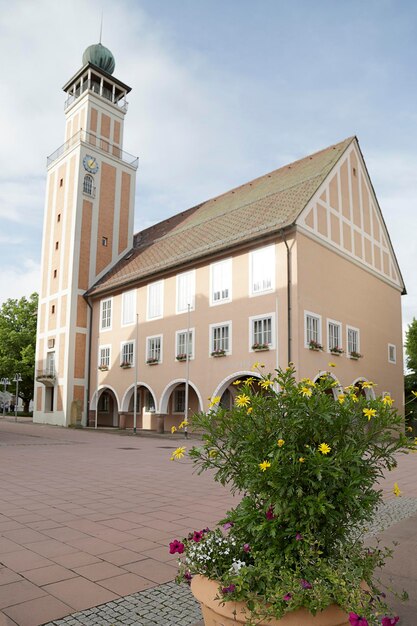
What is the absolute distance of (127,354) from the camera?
1217 inches

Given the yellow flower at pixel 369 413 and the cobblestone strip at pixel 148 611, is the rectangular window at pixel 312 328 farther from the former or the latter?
the yellow flower at pixel 369 413

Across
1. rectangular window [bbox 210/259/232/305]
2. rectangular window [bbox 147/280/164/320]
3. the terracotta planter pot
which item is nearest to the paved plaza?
the terracotta planter pot

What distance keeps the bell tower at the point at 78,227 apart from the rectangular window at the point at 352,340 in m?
17.1

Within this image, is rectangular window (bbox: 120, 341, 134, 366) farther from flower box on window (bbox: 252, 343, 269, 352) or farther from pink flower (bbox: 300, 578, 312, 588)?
pink flower (bbox: 300, 578, 312, 588)

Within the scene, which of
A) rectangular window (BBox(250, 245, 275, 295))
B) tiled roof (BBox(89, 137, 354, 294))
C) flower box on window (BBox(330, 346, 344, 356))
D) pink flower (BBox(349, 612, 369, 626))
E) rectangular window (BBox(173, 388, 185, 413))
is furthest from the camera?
rectangular window (BBox(173, 388, 185, 413))

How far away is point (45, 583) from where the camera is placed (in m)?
4.04

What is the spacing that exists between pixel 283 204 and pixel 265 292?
474cm

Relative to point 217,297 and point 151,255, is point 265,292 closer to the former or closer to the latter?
point 217,297

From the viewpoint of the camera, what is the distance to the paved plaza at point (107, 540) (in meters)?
3.56

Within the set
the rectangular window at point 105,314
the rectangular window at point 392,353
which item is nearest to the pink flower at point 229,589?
the rectangular window at point 392,353

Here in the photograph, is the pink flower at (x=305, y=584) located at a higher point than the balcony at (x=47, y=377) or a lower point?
lower

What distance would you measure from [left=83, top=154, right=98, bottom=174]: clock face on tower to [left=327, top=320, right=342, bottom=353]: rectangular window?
19973 mm

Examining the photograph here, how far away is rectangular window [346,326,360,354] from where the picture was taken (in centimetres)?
2583

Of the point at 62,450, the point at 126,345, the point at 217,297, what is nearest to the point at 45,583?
the point at 62,450
